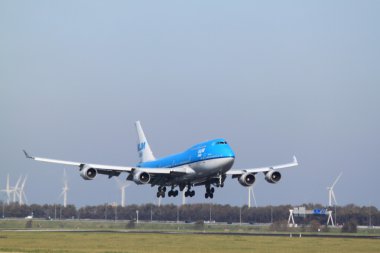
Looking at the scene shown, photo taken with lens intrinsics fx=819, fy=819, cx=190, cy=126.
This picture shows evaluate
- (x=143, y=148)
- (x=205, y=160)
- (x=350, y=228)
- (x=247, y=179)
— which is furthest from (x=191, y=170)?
(x=350, y=228)

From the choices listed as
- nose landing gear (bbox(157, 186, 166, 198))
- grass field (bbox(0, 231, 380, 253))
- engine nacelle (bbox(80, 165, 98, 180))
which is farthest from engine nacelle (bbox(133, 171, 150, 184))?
grass field (bbox(0, 231, 380, 253))

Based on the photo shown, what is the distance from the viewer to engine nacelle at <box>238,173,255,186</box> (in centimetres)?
10788

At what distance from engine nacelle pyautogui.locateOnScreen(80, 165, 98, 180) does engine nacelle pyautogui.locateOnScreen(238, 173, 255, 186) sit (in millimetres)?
19270

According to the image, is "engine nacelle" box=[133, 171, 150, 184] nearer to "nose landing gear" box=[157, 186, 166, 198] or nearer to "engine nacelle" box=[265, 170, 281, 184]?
"nose landing gear" box=[157, 186, 166, 198]

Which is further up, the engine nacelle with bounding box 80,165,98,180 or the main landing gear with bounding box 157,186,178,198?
the engine nacelle with bounding box 80,165,98,180

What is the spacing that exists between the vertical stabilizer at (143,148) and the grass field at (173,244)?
65.5 ft

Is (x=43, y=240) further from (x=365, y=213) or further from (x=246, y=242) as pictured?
(x=365, y=213)

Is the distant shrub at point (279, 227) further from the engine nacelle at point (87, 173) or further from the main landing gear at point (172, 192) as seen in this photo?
the engine nacelle at point (87, 173)

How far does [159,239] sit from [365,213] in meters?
83.8

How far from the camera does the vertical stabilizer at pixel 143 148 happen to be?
415 ft

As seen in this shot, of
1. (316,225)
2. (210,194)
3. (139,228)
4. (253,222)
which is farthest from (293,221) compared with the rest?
(210,194)

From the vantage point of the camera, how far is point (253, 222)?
608ft

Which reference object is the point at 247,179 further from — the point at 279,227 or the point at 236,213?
the point at 236,213

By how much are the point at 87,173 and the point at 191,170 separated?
1387 centimetres
